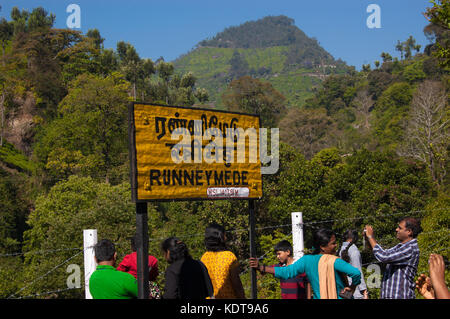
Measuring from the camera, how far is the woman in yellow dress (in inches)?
185

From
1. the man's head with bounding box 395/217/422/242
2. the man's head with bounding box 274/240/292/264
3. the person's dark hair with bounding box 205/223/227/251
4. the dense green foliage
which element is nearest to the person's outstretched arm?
the man's head with bounding box 395/217/422/242

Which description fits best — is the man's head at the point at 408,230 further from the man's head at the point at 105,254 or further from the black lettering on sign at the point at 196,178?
the man's head at the point at 105,254

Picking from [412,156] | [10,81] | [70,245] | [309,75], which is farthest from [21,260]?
[309,75]

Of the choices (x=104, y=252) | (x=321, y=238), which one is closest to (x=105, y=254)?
(x=104, y=252)

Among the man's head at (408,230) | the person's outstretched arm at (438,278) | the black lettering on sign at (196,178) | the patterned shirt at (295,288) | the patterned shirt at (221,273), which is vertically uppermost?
the black lettering on sign at (196,178)

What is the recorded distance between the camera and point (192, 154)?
5465 millimetres

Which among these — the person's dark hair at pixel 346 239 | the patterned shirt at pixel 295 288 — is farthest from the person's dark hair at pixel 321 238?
the person's dark hair at pixel 346 239

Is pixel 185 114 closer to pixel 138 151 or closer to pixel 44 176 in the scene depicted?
pixel 138 151

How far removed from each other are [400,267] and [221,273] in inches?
61.4

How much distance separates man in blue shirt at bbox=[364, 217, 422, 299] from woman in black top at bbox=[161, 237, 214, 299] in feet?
4.77

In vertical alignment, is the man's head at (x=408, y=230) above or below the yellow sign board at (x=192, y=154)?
below

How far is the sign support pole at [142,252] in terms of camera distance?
443 cm

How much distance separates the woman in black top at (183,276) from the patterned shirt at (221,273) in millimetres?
262
